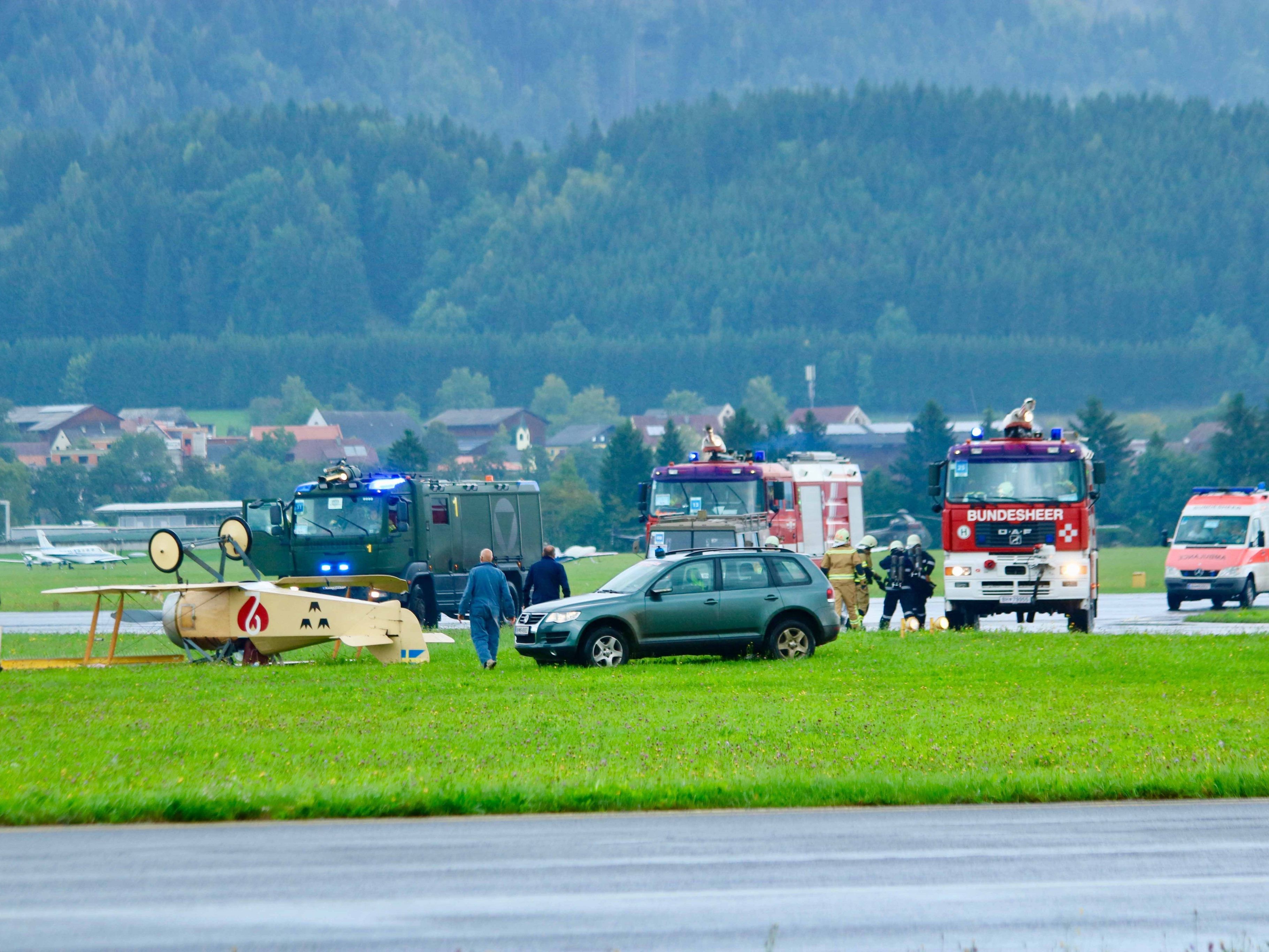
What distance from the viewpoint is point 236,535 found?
28.2 meters

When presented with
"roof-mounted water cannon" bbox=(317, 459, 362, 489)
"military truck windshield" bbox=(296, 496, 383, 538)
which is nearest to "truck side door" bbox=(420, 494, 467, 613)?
"military truck windshield" bbox=(296, 496, 383, 538)

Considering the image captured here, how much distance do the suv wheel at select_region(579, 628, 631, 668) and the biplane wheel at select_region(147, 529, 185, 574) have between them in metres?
6.55

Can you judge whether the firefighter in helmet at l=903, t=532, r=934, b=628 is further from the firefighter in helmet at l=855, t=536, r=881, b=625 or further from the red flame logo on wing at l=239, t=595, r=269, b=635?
the red flame logo on wing at l=239, t=595, r=269, b=635

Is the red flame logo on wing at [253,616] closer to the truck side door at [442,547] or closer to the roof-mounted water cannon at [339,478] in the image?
the roof-mounted water cannon at [339,478]

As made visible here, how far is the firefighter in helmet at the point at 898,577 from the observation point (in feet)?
90.6

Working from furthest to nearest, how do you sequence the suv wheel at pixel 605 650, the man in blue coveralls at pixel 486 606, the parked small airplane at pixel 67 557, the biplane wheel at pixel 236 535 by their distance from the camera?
the parked small airplane at pixel 67 557 < the biplane wheel at pixel 236 535 < the man in blue coveralls at pixel 486 606 < the suv wheel at pixel 605 650

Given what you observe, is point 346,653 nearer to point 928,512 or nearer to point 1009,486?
point 1009,486

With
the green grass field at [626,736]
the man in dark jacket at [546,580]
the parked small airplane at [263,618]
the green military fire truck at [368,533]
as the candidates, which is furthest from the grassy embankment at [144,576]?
the green grass field at [626,736]

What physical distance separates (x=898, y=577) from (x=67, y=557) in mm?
68117

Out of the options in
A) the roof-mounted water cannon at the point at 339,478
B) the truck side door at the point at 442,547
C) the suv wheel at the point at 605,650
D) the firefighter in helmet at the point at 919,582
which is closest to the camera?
the suv wheel at the point at 605,650

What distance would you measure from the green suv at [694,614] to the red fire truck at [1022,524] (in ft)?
18.8

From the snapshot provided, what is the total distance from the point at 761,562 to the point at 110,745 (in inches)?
394

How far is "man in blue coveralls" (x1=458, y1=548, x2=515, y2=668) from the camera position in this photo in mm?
21578

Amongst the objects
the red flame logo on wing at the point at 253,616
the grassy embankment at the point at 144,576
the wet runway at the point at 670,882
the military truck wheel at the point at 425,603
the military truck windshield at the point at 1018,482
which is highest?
the military truck windshield at the point at 1018,482
